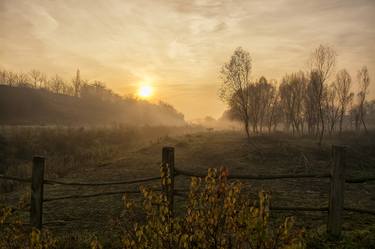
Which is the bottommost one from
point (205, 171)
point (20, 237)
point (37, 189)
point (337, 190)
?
point (205, 171)

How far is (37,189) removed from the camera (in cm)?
777

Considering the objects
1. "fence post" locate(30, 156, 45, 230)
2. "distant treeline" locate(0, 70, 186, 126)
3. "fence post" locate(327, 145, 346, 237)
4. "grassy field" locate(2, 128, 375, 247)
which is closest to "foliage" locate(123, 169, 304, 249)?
"grassy field" locate(2, 128, 375, 247)

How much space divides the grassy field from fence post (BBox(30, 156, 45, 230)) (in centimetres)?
98

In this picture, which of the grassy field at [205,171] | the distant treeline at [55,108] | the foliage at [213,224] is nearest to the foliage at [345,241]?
the grassy field at [205,171]

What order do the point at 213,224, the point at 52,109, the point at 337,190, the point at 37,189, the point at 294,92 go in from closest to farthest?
the point at 213,224 < the point at 337,190 < the point at 37,189 < the point at 294,92 < the point at 52,109

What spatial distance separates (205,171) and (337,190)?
14645mm

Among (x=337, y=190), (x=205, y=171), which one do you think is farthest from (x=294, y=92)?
(x=337, y=190)

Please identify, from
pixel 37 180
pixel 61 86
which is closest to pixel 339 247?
pixel 37 180

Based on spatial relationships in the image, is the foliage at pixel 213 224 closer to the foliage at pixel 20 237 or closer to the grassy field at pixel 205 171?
the grassy field at pixel 205 171

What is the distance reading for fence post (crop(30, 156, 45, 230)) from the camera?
25.3 feet

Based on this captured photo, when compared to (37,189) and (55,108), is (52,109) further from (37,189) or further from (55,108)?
(37,189)

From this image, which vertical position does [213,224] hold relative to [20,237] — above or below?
above

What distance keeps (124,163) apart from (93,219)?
13.0 meters

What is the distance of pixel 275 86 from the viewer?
80562 mm
